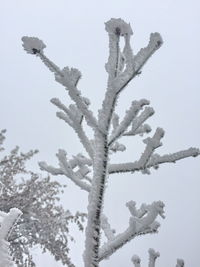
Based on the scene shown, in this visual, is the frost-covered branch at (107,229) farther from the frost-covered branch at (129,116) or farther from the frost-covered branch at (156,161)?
the frost-covered branch at (129,116)

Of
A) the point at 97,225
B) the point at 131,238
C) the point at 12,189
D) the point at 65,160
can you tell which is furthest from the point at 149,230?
the point at 12,189

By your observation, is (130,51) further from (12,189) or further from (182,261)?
(12,189)

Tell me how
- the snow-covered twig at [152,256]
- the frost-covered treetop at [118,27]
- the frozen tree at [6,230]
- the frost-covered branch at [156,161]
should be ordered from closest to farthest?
the frozen tree at [6,230] → the frost-covered treetop at [118,27] → the frost-covered branch at [156,161] → the snow-covered twig at [152,256]

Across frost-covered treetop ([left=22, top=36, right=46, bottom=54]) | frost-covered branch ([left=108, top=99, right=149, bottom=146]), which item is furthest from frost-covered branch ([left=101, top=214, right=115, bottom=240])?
frost-covered treetop ([left=22, top=36, right=46, bottom=54])

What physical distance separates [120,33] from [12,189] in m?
8.34

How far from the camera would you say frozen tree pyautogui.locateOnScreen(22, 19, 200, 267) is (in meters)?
3.41

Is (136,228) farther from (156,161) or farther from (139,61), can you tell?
(139,61)

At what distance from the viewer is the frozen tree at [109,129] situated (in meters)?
3.41

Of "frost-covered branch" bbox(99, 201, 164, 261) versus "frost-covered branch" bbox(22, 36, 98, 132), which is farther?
"frost-covered branch" bbox(99, 201, 164, 261)

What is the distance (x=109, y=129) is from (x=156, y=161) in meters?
0.52

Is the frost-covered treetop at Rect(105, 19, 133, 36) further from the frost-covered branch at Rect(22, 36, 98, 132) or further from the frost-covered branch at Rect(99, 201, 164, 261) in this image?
the frost-covered branch at Rect(99, 201, 164, 261)

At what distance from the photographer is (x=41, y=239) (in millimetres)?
11148

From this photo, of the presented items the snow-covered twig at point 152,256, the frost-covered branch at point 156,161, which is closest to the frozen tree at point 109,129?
the frost-covered branch at point 156,161

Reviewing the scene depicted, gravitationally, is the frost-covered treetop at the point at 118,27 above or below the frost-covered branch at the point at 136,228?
above
